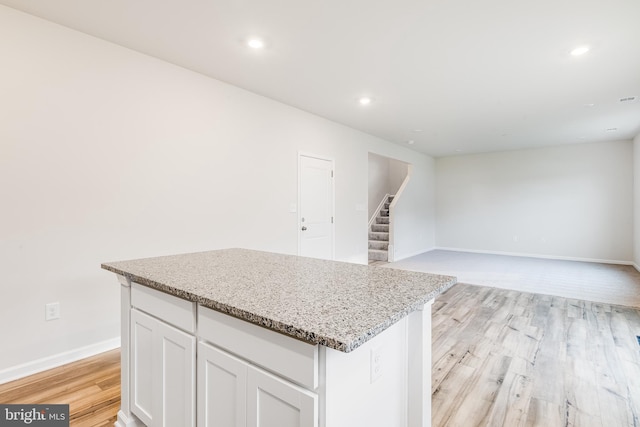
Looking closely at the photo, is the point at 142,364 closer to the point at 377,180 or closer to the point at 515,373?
the point at 515,373

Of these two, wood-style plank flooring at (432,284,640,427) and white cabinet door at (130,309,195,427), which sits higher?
white cabinet door at (130,309,195,427)

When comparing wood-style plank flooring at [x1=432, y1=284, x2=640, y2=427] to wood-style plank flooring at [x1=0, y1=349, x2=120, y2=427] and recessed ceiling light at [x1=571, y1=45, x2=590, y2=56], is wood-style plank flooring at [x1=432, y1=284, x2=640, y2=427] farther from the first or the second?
recessed ceiling light at [x1=571, y1=45, x2=590, y2=56]

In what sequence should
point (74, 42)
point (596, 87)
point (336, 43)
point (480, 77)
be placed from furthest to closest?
1. point (596, 87)
2. point (480, 77)
3. point (336, 43)
4. point (74, 42)

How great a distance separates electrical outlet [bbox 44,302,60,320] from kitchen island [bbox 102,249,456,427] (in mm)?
1203

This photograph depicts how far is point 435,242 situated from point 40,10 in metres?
8.84

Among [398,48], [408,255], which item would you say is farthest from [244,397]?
[408,255]

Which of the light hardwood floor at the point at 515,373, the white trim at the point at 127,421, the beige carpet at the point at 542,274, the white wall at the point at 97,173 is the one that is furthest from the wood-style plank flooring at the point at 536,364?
the white wall at the point at 97,173

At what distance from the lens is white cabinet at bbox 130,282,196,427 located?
50.3 inches

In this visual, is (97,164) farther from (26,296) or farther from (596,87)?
(596,87)

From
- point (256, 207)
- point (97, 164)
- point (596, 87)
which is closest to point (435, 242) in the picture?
point (596, 87)

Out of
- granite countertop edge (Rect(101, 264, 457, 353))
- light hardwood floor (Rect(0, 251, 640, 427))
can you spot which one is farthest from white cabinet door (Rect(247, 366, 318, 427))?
light hardwood floor (Rect(0, 251, 640, 427))

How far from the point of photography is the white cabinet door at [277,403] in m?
0.87

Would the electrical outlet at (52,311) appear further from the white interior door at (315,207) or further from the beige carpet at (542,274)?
the beige carpet at (542,274)

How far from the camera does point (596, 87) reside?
141 inches
